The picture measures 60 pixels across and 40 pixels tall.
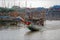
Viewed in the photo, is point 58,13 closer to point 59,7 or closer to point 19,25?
point 59,7

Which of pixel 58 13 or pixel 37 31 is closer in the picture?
pixel 37 31

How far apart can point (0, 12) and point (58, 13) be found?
10846mm

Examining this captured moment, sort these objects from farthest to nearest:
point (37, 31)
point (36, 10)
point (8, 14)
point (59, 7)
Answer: point (59, 7), point (36, 10), point (8, 14), point (37, 31)

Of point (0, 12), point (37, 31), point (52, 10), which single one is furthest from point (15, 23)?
point (52, 10)

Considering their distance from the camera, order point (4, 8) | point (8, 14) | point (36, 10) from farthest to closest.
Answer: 1. point (36, 10)
2. point (8, 14)
3. point (4, 8)

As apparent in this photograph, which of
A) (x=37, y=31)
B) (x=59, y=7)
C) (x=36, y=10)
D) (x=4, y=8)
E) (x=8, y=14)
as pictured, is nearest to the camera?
(x=37, y=31)

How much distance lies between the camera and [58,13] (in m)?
30.3

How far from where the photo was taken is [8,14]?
22578mm

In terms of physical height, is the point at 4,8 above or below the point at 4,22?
above

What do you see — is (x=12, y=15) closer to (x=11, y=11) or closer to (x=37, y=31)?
(x=11, y=11)

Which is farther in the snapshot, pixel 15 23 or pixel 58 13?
pixel 58 13

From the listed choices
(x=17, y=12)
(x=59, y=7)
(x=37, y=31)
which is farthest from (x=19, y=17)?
(x=59, y=7)

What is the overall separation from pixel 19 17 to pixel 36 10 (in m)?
3.36

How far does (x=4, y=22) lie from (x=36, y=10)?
15.7ft
